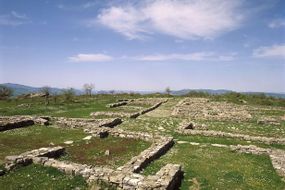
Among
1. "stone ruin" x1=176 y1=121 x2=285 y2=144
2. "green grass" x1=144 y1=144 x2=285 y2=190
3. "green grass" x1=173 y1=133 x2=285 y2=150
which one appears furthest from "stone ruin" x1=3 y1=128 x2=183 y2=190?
"stone ruin" x1=176 y1=121 x2=285 y2=144

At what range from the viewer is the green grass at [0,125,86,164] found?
22.3 metres

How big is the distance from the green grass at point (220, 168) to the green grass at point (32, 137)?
9.58 meters

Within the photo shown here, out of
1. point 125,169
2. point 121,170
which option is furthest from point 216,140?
point 121,170

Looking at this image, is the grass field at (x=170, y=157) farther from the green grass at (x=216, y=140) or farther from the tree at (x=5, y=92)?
the tree at (x=5, y=92)

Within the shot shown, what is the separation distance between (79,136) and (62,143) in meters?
3.33

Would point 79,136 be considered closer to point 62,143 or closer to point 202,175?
point 62,143

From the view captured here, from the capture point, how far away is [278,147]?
85.5 ft

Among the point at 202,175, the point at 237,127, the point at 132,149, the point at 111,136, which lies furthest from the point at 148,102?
the point at 202,175

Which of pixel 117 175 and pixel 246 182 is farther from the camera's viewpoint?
pixel 246 182

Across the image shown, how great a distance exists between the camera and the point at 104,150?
74.0 feet

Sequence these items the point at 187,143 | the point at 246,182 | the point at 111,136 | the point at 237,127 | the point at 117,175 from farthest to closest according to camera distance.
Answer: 1. the point at 237,127
2. the point at 111,136
3. the point at 187,143
4. the point at 246,182
5. the point at 117,175

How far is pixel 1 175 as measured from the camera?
15.7 m

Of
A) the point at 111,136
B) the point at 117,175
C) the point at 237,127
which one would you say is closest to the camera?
the point at 117,175

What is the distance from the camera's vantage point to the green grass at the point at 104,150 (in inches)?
784
